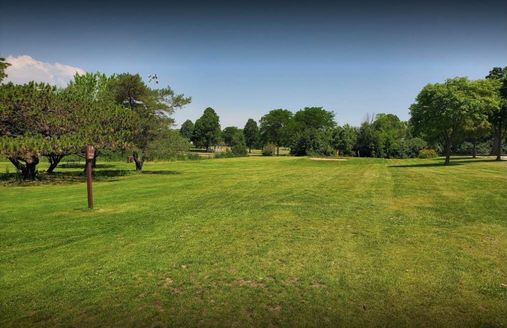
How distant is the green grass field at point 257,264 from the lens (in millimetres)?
5566

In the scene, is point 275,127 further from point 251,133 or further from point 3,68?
point 3,68

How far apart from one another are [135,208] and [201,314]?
9313mm

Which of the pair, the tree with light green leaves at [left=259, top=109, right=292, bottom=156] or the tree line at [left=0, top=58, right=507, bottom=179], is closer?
the tree line at [left=0, top=58, right=507, bottom=179]

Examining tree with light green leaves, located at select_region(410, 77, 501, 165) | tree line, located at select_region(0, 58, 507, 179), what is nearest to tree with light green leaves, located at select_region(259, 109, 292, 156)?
tree line, located at select_region(0, 58, 507, 179)

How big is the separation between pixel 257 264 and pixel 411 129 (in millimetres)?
49227

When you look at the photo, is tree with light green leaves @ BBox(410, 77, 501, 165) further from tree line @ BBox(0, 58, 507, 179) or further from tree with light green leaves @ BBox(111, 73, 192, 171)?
tree with light green leaves @ BBox(111, 73, 192, 171)

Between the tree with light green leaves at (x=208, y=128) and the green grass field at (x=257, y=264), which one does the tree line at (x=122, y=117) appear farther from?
the tree with light green leaves at (x=208, y=128)

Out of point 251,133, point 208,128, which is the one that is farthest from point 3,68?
point 251,133

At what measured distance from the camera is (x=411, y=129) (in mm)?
50844

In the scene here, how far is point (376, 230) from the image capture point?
401 inches

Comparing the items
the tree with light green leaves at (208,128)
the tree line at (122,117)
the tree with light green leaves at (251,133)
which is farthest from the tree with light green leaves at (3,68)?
the tree with light green leaves at (251,133)

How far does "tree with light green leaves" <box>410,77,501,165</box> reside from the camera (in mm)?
32944

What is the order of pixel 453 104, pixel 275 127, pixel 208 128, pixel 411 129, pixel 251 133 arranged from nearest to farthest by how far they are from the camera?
pixel 453 104 → pixel 411 129 → pixel 275 127 → pixel 208 128 → pixel 251 133

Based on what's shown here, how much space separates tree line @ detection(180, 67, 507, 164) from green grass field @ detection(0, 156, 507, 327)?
931 inches
